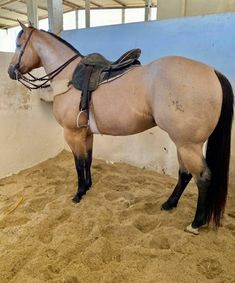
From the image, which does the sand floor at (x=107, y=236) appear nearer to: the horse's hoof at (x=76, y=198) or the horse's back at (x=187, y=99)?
the horse's hoof at (x=76, y=198)

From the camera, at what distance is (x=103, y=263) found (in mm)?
1327

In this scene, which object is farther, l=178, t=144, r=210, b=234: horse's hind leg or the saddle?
the saddle

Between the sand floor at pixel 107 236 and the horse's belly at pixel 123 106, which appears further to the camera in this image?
the horse's belly at pixel 123 106

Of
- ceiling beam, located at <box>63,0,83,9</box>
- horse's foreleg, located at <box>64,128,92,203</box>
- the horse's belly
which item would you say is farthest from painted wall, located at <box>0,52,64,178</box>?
ceiling beam, located at <box>63,0,83,9</box>

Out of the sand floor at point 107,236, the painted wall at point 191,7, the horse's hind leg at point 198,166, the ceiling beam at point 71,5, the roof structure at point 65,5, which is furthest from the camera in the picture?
the ceiling beam at point 71,5

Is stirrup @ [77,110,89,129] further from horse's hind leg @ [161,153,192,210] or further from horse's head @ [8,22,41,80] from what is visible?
horse's hind leg @ [161,153,192,210]

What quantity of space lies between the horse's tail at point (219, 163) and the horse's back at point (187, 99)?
0.10 meters

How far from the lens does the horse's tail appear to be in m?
1.44

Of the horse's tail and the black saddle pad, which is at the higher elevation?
the black saddle pad

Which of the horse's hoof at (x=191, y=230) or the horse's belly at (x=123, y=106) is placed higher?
the horse's belly at (x=123, y=106)

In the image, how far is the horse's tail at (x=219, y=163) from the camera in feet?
4.73

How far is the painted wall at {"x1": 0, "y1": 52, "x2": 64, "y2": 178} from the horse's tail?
6.30 feet

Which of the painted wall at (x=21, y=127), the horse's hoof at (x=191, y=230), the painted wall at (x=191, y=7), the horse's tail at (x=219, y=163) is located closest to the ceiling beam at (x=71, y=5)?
the painted wall at (x=191, y=7)

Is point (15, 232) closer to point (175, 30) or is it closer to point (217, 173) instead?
point (217, 173)
